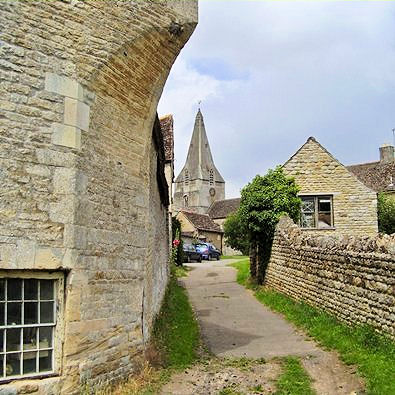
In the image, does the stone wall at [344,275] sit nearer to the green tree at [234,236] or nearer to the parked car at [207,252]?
the parked car at [207,252]

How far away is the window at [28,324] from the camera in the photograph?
5.54 m

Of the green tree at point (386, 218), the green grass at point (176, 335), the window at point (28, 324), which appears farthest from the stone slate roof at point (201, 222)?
the window at point (28, 324)

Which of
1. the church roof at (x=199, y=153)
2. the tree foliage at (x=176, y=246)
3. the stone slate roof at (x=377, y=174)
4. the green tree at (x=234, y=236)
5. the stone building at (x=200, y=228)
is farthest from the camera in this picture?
the church roof at (x=199, y=153)

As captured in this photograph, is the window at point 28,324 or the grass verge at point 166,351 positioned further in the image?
the grass verge at point 166,351

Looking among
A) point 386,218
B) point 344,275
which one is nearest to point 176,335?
point 344,275

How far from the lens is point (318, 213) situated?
20375 mm

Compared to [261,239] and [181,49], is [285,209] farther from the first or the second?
[181,49]

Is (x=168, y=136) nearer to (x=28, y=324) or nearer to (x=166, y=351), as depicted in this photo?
(x=166, y=351)

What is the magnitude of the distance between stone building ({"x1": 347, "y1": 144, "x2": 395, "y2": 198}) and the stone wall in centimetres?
2256

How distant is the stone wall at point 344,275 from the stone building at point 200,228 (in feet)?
109

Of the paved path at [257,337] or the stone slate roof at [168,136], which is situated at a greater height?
the stone slate roof at [168,136]

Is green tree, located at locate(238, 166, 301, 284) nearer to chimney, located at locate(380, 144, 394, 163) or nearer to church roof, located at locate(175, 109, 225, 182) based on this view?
chimney, located at locate(380, 144, 394, 163)

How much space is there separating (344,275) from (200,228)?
3984 centimetres

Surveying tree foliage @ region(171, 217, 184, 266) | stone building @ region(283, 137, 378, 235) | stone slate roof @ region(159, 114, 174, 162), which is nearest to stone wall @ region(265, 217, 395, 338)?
stone building @ region(283, 137, 378, 235)
